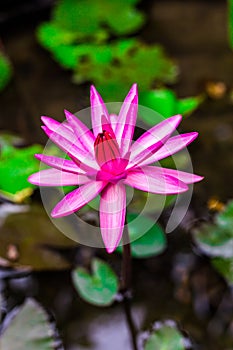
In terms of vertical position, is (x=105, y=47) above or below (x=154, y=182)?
below

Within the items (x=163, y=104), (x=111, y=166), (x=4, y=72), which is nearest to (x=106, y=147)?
(x=111, y=166)

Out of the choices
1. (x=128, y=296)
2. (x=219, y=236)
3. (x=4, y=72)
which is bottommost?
(x=128, y=296)

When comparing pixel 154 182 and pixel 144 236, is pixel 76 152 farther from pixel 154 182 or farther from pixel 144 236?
pixel 144 236

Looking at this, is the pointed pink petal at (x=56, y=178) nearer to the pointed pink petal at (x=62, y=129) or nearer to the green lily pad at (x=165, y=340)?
the pointed pink petal at (x=62, y=129)

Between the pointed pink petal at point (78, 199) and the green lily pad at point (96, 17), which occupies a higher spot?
the pointed pink petal at point (78, 199)

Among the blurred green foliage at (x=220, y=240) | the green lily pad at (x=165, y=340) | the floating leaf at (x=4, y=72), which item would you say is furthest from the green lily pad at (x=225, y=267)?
the floating leaf at (x=4, y=72)

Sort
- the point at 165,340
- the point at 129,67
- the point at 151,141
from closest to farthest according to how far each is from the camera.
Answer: the point at 151,141 < the point at 165,340 < the point at 129,67

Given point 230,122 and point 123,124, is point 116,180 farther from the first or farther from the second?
point 230,122
